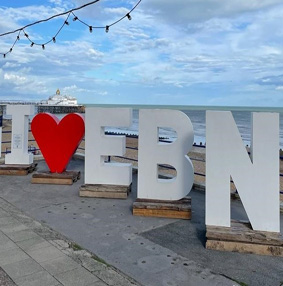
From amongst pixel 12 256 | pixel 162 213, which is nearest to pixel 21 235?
pixel 12 256

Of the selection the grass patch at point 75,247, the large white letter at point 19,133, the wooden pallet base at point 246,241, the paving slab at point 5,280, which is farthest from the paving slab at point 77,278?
the large white letter at point 19,133

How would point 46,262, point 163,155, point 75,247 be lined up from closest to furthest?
point 46,262, point 75,247, point 163,155

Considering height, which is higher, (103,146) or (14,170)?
(103,146)

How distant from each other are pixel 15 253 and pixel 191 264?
1883 mm

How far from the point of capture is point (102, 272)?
9.70 ft

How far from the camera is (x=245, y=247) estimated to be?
11.7ft

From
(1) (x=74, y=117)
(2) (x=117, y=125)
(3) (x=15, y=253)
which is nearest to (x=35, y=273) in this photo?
(3) (x=15, y=253)

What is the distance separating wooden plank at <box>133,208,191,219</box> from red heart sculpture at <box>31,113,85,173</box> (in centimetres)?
254

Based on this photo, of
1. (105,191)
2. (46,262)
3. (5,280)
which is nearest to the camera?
(5,280)

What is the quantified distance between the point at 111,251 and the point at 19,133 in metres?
5.04

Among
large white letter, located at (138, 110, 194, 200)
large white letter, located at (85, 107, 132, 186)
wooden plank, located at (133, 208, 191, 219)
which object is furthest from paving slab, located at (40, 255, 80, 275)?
large white letter, located at (85, 107, 132, 186)

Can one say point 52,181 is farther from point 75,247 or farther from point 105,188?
point 75,247

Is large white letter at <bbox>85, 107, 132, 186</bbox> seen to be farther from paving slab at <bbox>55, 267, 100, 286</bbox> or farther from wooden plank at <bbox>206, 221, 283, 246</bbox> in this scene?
paving slab at <bbox>55, 267, 100, 286</bbox>

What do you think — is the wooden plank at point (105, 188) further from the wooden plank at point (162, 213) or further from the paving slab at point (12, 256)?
the paving slab at point (12, 256)
